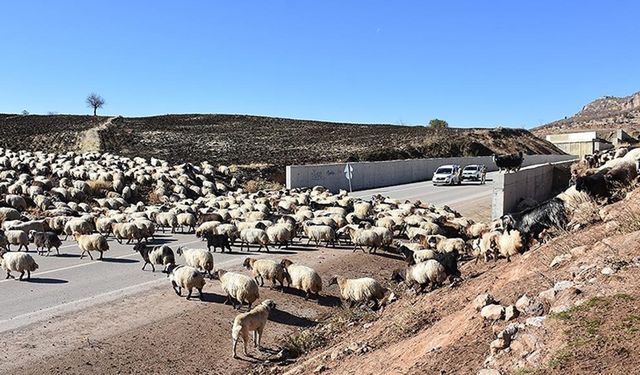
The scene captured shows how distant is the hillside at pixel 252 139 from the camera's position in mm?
53000

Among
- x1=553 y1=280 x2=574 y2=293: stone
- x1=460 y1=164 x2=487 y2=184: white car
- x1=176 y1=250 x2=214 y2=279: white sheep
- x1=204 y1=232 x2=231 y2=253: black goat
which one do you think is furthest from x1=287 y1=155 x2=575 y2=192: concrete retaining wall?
x1=553 y1=280 x2=574 y2=293: stone

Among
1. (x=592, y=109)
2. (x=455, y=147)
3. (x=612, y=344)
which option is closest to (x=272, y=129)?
(x=455, y=147)

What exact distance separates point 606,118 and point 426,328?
126776mm

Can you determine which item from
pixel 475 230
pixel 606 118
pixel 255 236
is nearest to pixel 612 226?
pixel 475 230

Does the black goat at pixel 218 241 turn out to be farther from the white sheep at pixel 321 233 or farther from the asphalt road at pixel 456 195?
the asphalt road at pixel 456 195

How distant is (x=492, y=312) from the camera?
6.79m

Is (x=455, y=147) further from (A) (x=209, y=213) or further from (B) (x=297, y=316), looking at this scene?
(B) (x=297, y=316)

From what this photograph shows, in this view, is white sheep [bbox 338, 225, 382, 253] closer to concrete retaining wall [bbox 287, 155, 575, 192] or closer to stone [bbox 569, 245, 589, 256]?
stone [bbox 569, 245, 589, 256]

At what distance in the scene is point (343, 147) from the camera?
59.8 m

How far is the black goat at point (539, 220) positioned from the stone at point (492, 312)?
6.25m

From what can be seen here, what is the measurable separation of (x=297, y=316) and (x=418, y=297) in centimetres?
254

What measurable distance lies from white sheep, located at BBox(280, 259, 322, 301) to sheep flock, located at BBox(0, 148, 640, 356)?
0.08ft

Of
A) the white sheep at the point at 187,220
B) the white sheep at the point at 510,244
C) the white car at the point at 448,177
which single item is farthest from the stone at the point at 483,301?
the white car at the point at 448,177

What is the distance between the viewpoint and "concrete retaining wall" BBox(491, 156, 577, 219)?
2123 centimetres
